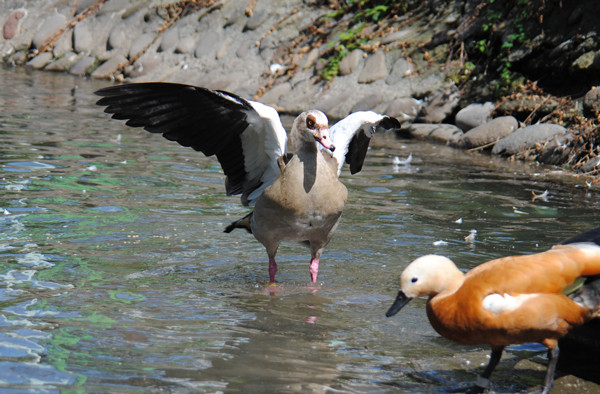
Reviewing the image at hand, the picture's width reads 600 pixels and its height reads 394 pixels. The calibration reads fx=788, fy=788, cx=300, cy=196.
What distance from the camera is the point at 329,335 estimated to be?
4848 mm

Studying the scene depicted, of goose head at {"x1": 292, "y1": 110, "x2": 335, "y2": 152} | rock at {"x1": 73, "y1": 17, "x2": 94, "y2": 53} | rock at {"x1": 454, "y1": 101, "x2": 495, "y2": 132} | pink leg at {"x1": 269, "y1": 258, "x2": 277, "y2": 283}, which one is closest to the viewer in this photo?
goose head at {"x1": 292, "y1": 110, "x2": 335, "y2": 152}

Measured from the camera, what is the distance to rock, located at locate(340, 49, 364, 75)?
15062 millimetres

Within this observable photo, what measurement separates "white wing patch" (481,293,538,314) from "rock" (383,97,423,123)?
990 cm

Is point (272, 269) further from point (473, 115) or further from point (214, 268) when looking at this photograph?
point (473, 115)

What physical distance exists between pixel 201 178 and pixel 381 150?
3.60 m

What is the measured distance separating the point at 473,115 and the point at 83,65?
11.2 metres

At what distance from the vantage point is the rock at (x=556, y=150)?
35.2 feet

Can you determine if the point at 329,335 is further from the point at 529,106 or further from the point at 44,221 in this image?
the point at 529,106

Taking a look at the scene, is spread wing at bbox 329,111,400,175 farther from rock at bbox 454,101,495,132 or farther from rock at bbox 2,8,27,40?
rock at bbox 2,8,27,40

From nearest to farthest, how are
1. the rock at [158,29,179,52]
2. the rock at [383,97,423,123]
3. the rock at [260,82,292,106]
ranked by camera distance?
1. the rock at [383,97,423,123]
2. the rock at [260,82,292,106]
3. the rock at [158,29,179,52]

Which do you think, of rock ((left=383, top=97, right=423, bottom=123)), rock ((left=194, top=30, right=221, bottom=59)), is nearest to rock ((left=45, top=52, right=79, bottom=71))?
rock ((left=194, top=30, right=221, bottom=59))

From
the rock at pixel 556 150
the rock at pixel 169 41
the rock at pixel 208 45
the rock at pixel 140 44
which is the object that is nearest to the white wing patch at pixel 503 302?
the rock at pixel 556 150

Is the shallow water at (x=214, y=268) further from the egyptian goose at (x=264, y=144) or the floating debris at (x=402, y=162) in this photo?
the egyptian goose at (x=264, y=144)

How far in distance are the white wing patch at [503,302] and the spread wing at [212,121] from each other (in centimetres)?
266
